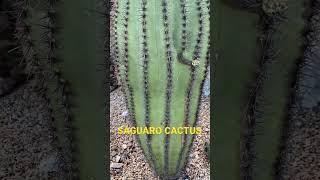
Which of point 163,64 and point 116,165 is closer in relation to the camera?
point 163,64

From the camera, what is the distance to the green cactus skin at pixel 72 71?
3.87 feet

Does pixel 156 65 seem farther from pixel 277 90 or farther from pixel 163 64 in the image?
pixel 277 90

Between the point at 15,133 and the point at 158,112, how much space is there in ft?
2.17

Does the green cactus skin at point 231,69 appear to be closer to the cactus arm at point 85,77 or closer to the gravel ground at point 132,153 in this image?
the gravel ground at point 132,153

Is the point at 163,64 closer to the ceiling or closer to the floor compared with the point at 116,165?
closer to the ceiling

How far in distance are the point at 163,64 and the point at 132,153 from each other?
239 mm

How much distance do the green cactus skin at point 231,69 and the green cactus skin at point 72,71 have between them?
0.26m

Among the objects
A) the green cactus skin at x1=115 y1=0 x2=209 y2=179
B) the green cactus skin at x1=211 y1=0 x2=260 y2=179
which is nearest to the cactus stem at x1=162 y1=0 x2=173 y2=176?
the green cactus skin at x1=115 y1=0 x2=209 y2=179

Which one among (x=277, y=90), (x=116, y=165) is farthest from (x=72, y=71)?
(x=277, y=90)

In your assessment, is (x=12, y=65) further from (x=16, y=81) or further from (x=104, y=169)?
(x=104, y=169)

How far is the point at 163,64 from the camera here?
3.99 ft

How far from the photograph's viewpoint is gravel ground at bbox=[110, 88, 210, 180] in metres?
1.24

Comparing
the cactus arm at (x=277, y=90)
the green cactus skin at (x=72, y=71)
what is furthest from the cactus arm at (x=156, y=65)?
the cactus arm at (x=277, y=90)

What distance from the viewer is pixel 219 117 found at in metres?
1.21
